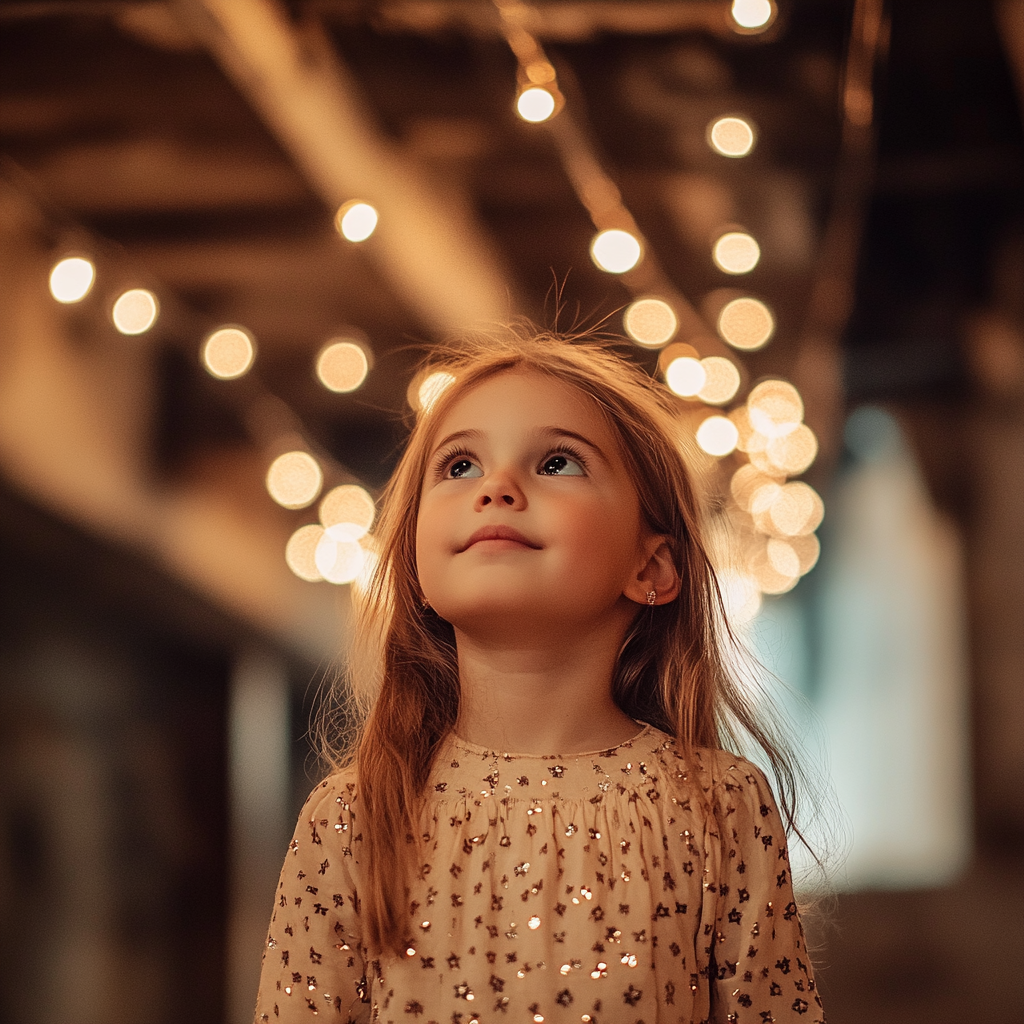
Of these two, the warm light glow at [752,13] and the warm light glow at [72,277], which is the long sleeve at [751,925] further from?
the warm light glow at [72,277]

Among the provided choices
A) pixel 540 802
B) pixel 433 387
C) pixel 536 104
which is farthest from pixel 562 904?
pixel 536 104

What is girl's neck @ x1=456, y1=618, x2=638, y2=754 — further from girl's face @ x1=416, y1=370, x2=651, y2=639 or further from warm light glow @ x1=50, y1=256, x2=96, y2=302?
warm light glow @ x1=50, y1=256, x2=96, y2=302

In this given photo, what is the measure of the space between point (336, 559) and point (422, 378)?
6.59 ft

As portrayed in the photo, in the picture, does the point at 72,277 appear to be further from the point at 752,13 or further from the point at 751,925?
the point at 751,925

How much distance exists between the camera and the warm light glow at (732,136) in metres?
2.80

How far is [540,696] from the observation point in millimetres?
1117

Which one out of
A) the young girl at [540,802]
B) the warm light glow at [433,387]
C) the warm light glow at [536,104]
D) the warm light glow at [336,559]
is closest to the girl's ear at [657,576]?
the young girl at [540,802]

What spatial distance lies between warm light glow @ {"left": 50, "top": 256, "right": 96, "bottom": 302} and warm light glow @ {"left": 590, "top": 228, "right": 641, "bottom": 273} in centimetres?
110

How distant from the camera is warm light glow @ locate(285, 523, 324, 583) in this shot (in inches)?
165

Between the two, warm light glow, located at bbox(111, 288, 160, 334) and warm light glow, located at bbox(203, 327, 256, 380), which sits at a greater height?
warm light glow, located at bbox(203, 327, 256, 380)

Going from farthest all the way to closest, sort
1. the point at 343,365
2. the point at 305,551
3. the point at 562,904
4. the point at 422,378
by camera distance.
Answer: the point at 305,551 → the point at 343,365 → the point at 422,378 → the point at 562,904

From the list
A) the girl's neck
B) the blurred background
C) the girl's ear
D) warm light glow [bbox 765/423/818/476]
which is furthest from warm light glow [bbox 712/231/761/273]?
the girl's neck

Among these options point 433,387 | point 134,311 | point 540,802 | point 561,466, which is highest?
point 134,311

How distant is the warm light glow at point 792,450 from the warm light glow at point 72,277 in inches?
79.4
